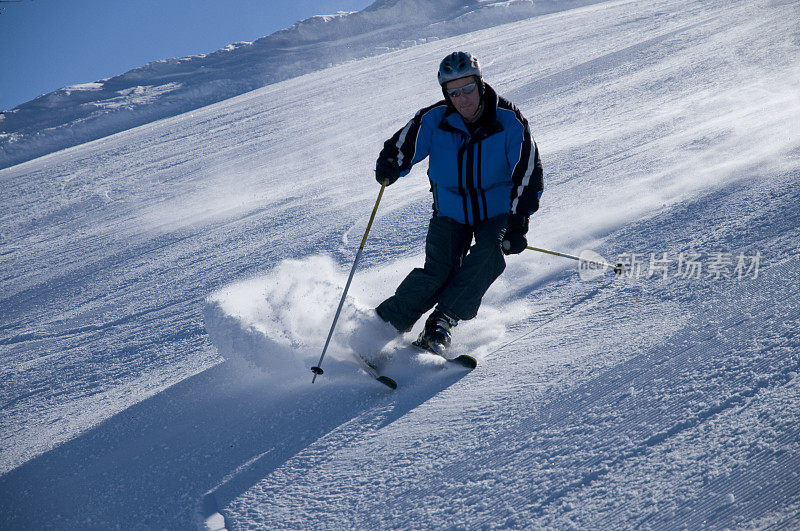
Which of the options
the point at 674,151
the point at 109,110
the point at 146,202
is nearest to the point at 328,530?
the point at 674,151

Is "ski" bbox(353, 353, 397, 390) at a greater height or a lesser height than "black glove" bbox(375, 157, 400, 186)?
lesser

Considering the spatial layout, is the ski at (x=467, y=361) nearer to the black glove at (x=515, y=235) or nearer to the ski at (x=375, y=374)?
the ski at (x=375, y=374)

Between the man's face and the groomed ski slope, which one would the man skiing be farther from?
the groomed ski slope

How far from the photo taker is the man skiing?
275 cm

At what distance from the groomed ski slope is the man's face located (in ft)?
3.80

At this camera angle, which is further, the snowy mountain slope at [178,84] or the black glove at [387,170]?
the snowy mountain slope at [178,84]

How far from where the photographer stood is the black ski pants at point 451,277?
276 cm

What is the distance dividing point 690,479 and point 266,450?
5.13 ft

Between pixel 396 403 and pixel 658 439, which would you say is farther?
pixel 396 403

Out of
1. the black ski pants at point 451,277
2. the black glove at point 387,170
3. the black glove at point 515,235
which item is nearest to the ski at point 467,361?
the black ski pants at point 451,277

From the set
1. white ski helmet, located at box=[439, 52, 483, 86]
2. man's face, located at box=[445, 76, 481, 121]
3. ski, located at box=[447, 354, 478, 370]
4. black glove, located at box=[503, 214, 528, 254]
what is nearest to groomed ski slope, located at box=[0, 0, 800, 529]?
ski, located at box=[447, 354, 478, 370]

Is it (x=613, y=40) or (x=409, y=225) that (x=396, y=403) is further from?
(x=613, y=40)

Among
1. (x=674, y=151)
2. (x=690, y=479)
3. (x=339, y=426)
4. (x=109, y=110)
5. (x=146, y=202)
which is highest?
(x=109, y=110)

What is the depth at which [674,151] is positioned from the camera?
5066 mm
